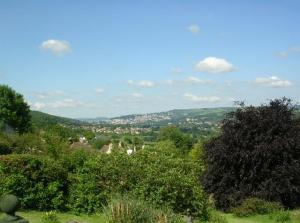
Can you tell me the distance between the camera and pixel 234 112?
901 inches

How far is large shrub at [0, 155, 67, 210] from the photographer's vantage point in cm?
1516

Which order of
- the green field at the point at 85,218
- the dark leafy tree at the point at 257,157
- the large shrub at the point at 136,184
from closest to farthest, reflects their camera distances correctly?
the green field at the point at 85,218, the large shrub at the point at 136,184, the dark leafy tree at the point at 257,157

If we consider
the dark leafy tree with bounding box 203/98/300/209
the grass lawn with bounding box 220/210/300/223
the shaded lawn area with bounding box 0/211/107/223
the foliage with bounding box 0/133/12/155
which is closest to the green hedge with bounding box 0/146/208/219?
the shaded lawn area with bounding box 0/211/107/223

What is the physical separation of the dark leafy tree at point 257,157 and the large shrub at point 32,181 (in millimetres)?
8624

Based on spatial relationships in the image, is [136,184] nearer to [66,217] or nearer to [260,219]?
[66,217]

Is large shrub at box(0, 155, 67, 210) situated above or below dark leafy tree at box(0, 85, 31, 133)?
below

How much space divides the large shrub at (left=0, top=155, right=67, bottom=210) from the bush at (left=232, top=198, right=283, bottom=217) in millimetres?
7277

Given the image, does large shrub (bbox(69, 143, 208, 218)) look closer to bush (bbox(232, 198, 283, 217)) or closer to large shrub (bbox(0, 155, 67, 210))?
large shrub (bbox(0, 155, 67, 210))

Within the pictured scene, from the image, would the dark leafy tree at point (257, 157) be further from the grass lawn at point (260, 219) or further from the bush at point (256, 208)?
the grass lawn at point (260, 219)

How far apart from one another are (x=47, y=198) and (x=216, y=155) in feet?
30.3

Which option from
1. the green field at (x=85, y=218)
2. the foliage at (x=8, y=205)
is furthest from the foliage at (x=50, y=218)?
the foliage at (x=8, y=205)

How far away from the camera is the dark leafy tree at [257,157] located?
2080 centimetres

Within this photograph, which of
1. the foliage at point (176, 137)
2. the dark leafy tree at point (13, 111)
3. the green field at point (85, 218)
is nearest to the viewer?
the green field at point (85, 218)

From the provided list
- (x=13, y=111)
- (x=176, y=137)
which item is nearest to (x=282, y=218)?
(x=13, y=111)
